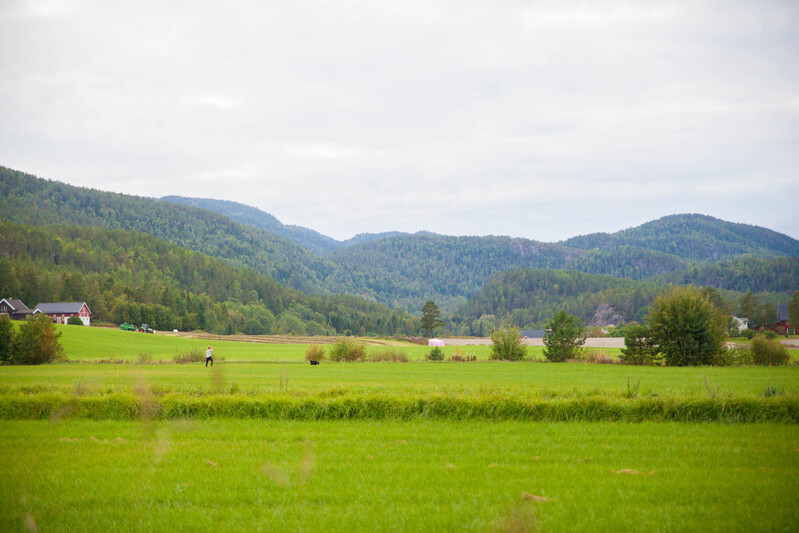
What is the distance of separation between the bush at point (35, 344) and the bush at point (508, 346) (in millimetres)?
43495

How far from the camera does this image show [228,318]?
153375 mm

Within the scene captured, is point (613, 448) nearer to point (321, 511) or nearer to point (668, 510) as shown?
point (668, 510)

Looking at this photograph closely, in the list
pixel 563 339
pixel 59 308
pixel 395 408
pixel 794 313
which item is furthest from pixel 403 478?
pixel 794 313

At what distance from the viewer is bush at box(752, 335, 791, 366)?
46.0 meters

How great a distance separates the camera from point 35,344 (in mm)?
48688

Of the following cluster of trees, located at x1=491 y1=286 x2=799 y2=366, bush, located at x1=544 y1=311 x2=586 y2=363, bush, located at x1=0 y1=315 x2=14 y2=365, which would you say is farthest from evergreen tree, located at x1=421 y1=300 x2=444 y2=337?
bush, located at x1=0 y1=315 x2=14 y2=365

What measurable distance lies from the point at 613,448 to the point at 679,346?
136ft

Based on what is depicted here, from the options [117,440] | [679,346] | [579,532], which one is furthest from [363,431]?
[679,346]

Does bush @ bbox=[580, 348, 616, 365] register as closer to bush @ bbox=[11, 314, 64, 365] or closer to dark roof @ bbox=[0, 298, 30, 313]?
bush @ bbox=[11, 314, 64, 365]

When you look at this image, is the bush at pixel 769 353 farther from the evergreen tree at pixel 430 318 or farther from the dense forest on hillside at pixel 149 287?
the dense forest on hillside at pixel 149 287

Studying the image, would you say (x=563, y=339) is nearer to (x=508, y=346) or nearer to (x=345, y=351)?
(x=508, y=346)

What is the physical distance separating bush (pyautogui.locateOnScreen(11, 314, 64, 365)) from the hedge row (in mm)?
35955

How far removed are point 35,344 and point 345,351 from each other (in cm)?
2867

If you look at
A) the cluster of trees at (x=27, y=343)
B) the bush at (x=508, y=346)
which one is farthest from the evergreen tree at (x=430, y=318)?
the cluster of trees at (x=27, y=343)
